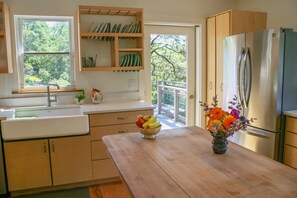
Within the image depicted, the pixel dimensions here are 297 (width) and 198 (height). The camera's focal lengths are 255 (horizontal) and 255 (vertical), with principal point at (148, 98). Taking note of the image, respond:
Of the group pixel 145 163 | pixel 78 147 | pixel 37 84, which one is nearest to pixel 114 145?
pixel 145 163

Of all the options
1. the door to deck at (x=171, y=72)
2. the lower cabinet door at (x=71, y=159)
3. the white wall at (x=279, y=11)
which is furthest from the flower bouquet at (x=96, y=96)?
the white wall at (x=279, y=11)

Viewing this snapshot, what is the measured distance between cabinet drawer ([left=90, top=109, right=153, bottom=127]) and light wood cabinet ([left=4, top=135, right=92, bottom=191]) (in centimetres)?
19

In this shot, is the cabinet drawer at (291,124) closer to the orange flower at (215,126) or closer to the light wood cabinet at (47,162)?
the orange flower at (215,126)

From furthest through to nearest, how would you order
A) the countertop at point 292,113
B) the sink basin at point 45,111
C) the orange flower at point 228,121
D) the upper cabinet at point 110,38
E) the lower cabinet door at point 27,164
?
the upper cabinet at point 110,38, the sink basin at point 45,111, the lower cabinet door at point 27,164, the countertop at point 292,113, the orange flower at point 228,121

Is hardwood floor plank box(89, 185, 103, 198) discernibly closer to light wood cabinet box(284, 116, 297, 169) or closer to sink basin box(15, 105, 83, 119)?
sink basin box(15, 105, 83, 119)

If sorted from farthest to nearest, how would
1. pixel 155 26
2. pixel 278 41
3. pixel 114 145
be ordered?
1. pixel 155 26
2. pixel 278 41
3. pixel 114 145

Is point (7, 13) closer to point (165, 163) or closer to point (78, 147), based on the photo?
point (78, 147)

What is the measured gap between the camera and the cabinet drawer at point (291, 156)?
98.9 inches

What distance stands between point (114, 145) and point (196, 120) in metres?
2.43

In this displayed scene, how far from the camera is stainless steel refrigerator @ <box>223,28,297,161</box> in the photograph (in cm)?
256

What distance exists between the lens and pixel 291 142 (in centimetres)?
254

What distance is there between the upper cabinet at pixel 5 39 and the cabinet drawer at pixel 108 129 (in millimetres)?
1188

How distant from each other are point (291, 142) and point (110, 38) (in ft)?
7.83

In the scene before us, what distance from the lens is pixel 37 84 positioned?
3.28m
